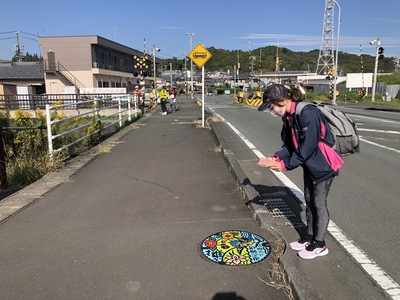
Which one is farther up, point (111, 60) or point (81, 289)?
point (111, 60)

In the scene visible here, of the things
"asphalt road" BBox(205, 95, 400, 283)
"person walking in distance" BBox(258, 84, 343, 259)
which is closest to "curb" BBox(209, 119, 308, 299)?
"person walking in distance" BBox(258, 84, 343, 259)

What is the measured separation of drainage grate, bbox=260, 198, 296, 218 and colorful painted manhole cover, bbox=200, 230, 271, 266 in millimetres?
613

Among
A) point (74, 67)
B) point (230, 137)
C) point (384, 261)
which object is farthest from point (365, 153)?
point (74, 67)

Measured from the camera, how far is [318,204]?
299cm

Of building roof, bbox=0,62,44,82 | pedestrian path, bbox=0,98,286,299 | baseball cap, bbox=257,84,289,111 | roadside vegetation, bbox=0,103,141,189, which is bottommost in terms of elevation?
pedestrian path, bbox=0,98,286,299

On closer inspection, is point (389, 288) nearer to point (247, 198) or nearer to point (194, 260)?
point (194, 260)

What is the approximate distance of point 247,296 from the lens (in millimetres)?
2541

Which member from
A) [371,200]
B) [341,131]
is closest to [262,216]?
[341,131]

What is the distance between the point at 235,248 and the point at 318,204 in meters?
0.89

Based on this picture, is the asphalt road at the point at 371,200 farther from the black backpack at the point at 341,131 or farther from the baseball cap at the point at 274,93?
the baseball cap at the point at 274,93

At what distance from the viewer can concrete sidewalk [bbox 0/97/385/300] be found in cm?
263

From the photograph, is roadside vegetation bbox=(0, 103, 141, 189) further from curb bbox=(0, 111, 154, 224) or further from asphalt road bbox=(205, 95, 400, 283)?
asphalt road bbox=(205, 95, 400, 283)

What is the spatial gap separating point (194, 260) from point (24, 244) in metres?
1.79

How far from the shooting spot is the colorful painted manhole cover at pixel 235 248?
305 centimetres
